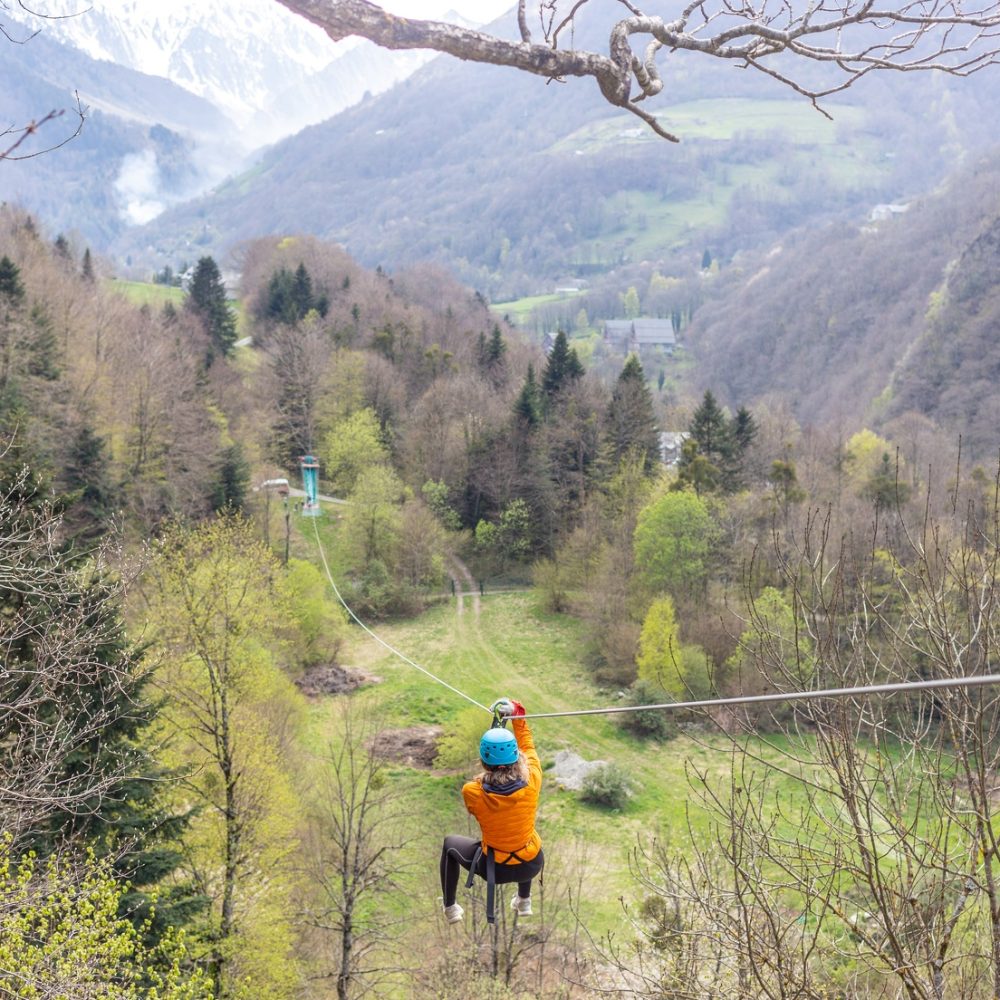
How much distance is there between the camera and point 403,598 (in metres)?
38.2

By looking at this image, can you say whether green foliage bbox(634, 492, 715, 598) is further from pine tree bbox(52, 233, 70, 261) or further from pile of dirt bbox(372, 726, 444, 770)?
pine tree bbox(52, 233, 70, 261)

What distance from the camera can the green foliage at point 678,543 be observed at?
32.8 metres

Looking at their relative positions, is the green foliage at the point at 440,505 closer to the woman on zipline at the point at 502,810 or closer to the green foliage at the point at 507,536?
the green foliage at the point at 507,536

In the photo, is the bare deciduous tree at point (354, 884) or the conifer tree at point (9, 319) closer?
the bare deciduous tree at point (354, 884)

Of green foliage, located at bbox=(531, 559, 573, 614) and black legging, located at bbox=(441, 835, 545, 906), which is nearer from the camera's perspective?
black legging, located at bbox=(441, 835, 545, 906)

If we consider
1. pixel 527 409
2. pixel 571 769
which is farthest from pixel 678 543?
pixel 527 409

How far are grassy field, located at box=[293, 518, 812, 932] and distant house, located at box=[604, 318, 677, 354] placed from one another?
3813 inches

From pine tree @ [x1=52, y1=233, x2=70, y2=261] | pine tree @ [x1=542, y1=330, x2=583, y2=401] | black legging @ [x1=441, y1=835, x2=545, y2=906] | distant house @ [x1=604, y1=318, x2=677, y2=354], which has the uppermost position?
pine tree @ [x1=52, y1=233, x2=70, y2=261]

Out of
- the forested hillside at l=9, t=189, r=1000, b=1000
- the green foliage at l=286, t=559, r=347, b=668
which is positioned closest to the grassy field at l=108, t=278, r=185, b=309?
the forested hillside at l=9, t=189, r=1000, b=1000

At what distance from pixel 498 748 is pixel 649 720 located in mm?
24948

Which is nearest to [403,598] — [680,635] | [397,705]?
[397,705]

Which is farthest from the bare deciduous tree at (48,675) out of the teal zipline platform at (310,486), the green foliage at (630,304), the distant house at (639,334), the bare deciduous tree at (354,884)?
the green foliage at (630,304)

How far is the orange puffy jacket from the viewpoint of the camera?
233 inches

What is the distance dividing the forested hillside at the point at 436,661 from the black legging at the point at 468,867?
1.00m
